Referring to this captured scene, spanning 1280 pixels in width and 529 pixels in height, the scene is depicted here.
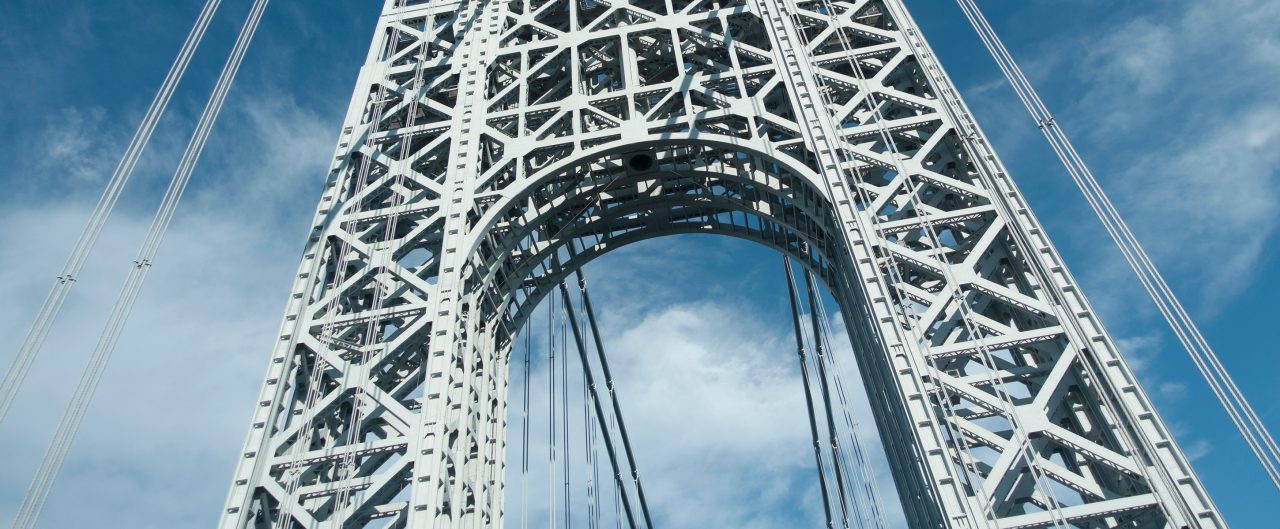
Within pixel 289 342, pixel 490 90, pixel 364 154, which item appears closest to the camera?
pixel 289 342

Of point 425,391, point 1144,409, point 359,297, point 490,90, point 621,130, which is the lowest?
point 1144,409

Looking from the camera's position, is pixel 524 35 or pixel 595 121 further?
pixel 524 35

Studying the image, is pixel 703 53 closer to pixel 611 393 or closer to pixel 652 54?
pixel 652 54

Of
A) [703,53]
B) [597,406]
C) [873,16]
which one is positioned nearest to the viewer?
[873,16]

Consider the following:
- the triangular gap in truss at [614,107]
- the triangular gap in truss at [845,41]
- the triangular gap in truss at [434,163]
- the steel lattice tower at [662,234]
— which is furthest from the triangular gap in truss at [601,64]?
the triangular gap in truss at [845,41]

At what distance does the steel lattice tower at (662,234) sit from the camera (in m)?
10.8

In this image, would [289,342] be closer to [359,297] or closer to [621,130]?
[359,297]

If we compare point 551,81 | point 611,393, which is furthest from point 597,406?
point 551,81

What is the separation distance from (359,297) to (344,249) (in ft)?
2.70

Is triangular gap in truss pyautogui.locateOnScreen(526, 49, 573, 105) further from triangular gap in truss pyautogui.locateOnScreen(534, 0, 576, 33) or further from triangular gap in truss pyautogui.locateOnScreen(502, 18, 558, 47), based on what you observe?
triangular gap in truss pyautogui.locateOnScreen(534, 0, 576, 33)

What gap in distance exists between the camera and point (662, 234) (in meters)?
18.0

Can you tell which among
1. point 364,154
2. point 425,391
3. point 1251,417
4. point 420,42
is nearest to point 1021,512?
point 1251,417

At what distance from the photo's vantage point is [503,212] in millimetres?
14914

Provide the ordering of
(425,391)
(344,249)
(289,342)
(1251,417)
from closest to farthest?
(1251,417) → (425,391) → (289,342) → (344,249)
